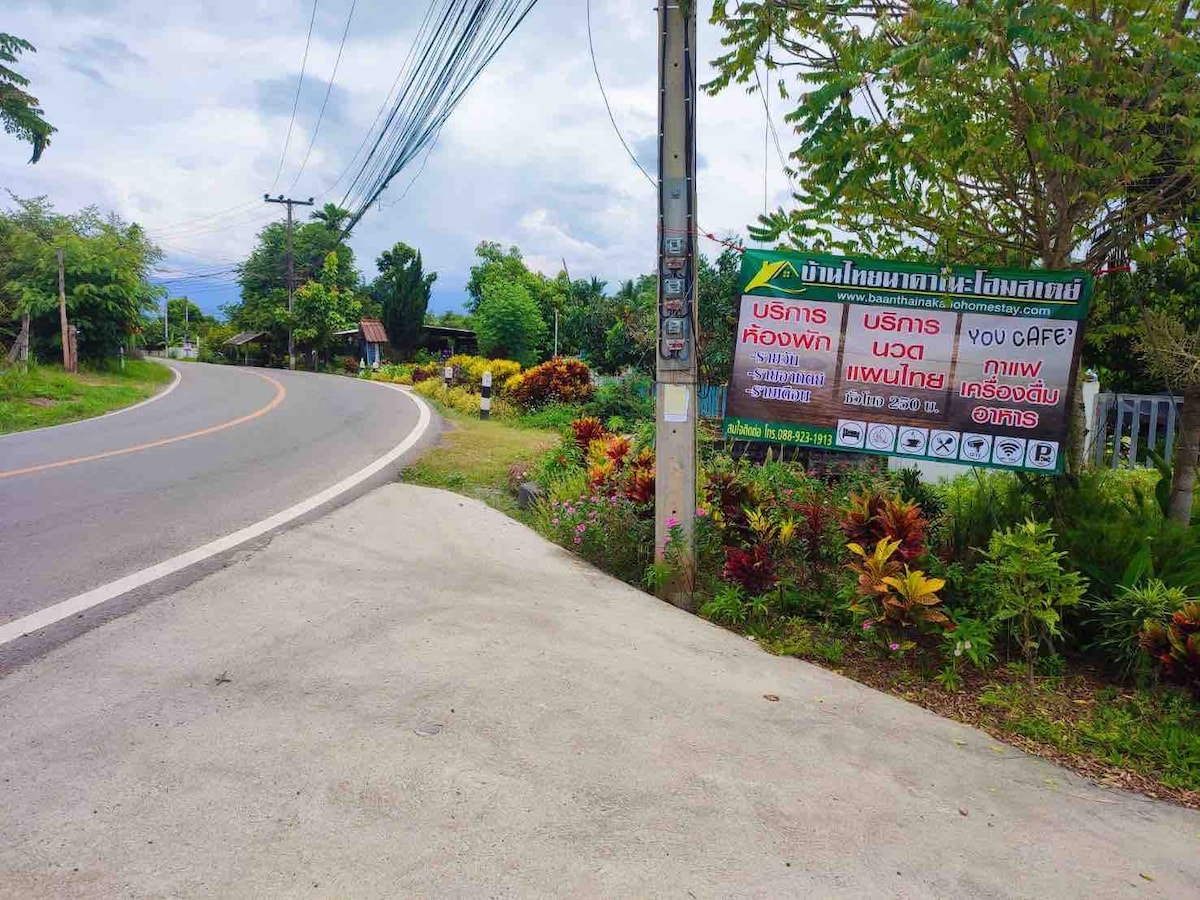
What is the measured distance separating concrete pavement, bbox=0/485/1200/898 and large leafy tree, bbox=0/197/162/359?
86.7 ft

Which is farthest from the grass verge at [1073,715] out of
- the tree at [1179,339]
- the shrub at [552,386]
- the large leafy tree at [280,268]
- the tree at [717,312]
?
the large leafy tree at [280,268]

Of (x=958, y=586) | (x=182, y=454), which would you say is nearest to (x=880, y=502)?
(x=958, y=586)

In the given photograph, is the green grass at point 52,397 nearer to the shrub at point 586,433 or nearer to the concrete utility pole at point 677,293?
the shrub at point 586,433

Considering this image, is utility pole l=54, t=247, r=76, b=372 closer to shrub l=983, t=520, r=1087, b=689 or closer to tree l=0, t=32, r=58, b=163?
tree l=0, t=32, r=58, b=163

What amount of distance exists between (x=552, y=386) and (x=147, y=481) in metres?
10.8

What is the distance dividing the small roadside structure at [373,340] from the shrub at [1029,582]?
45332 mm

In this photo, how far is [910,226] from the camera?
5711 millimetres

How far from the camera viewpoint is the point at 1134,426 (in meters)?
9.60

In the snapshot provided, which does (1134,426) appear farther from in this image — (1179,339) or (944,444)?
(944,444)

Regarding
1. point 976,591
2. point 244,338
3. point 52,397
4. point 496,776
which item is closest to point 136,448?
point 496,776

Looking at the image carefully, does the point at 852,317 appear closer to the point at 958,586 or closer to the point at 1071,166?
the point at 1071,166

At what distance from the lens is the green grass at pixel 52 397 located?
46.3ft

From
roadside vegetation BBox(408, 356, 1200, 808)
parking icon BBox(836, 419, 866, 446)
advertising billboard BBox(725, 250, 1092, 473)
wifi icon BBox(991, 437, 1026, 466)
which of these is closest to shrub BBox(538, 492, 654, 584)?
roadside vegetation BBox(408, 356, 1200, 808)

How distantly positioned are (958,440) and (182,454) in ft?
28.3
